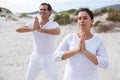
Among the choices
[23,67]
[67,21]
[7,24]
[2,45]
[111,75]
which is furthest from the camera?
[7,24]

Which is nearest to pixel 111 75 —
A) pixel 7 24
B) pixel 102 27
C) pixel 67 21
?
pixel 102 27

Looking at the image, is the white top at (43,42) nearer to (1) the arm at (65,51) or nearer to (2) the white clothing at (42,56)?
(2) the white clothing at (42,56)

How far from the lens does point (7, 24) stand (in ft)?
48.9

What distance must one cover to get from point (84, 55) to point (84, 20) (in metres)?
0.29

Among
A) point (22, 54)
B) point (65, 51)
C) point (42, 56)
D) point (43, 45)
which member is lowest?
point (22, 54)

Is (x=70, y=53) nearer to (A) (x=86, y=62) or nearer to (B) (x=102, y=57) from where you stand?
(A) (x=86, y=62)

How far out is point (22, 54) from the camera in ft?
29.3

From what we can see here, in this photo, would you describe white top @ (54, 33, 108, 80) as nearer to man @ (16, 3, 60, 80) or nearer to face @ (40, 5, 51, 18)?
man @ (16, 3, 60, 80)

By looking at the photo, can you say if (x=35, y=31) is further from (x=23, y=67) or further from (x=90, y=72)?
(x=23, y=67)

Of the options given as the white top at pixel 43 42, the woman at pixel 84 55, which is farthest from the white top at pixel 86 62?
the white top at pixel 43 42

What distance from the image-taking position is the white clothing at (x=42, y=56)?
4312 mm

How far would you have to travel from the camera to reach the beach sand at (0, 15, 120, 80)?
6.89 metres

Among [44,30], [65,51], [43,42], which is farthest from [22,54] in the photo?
[65,51]

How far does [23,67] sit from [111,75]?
1916mm
